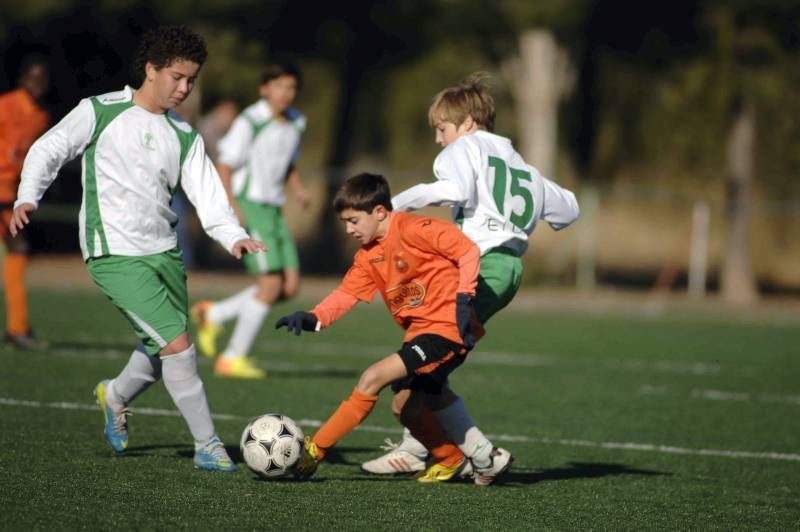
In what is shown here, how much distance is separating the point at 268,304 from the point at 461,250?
5148 mm

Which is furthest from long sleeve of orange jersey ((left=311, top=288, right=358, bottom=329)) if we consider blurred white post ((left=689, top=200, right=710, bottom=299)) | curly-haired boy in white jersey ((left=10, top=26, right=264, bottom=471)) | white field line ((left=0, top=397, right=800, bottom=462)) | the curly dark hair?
blurred white post ((left=689, top=200, right=710, bottom=299))

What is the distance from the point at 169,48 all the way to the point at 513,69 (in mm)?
21085

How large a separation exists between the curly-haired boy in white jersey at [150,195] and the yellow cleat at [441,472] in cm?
99

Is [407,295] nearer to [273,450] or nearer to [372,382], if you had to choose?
[372,382]

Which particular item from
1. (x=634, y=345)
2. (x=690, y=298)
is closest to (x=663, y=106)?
(x=690, y=298)

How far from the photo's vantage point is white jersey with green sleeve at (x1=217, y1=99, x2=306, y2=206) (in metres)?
10.9

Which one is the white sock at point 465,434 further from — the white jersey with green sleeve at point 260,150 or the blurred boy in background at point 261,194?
the white jersey with green sleeve at point 260,150

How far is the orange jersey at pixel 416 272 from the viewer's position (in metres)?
6.28

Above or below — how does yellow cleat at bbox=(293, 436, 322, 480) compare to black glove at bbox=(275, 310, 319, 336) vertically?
below

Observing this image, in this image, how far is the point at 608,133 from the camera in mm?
28688

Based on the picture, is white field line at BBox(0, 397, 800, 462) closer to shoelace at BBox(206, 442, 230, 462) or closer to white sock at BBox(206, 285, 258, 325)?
shoelace at BBox(206, 442, 230, 462)

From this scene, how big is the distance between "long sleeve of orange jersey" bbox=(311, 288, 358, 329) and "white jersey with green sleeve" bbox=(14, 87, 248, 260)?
57cm

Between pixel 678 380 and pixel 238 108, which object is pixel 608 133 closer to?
pixel 238 108

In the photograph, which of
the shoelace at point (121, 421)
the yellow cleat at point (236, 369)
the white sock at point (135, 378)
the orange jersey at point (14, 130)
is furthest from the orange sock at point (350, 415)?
the orange jersey at point (14, 130)
